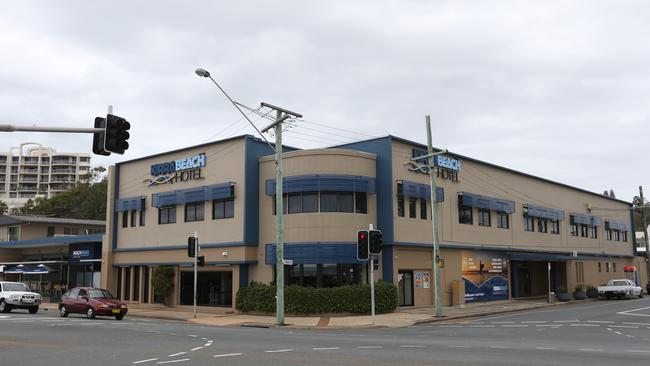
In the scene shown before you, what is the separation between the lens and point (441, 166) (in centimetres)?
3678

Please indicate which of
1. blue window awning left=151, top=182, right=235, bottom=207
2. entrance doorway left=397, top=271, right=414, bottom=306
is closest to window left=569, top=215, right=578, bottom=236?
entrance doorway left=397, top=271, right=414, bottom=306

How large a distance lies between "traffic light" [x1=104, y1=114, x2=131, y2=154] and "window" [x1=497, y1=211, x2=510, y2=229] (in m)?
33.4

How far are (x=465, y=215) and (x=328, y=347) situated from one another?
2511 centimetres

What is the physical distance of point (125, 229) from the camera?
40875 mm

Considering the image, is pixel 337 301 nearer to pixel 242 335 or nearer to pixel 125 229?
pixel 242 335

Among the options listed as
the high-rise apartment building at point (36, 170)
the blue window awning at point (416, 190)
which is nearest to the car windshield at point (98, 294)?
the blue window awning at point (416, 190)

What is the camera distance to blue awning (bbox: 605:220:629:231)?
60156 millimetres

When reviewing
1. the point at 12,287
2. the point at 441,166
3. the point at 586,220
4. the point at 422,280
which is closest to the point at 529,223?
the point at 586,220

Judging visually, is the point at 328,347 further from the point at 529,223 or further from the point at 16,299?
the point at 529,223

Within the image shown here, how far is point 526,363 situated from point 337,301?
700 inches

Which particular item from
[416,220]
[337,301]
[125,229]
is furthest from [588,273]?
[125,229]

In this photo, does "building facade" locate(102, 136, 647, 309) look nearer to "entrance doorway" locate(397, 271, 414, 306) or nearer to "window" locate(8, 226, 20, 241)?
"entrance doorway" locate(397, 271, 414, 306)

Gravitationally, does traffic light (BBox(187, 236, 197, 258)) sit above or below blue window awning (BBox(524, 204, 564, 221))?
below

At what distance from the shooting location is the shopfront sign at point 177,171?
3606cm
